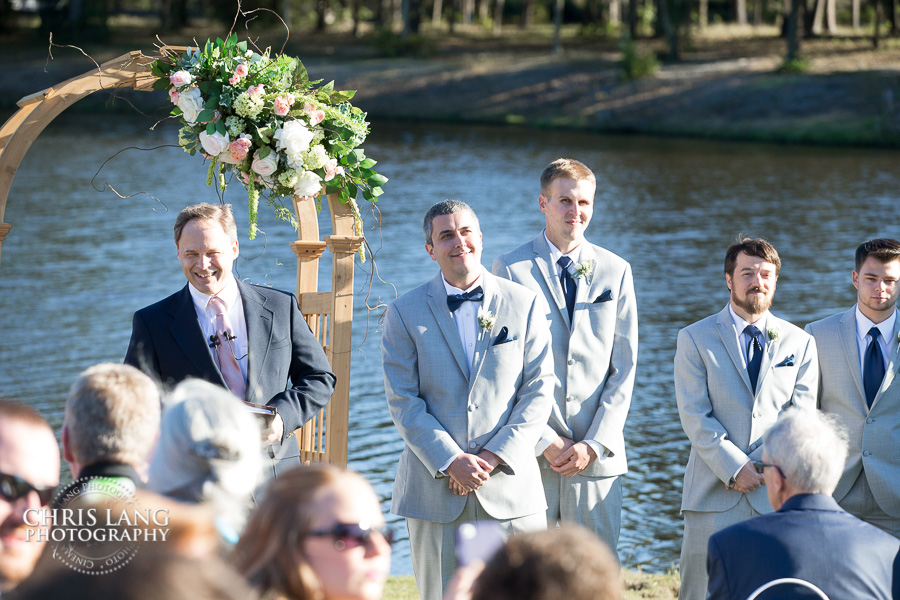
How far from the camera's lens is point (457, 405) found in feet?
15.7

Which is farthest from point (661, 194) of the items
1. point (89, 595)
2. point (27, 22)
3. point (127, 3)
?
point (127, 3)

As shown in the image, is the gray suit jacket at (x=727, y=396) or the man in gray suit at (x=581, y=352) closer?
the gray suit jacket at (x=727, y=396)

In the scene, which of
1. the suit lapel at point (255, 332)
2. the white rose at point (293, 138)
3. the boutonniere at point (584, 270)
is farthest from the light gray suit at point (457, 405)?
the white rose at point (293, 138)

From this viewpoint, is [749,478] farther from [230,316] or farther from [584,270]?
[230,316]

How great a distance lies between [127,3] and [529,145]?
52.0 m

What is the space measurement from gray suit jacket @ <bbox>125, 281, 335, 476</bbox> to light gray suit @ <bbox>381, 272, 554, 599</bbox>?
39 cm

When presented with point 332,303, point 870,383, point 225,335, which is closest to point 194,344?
point 225,335

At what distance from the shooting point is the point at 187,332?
4.57 meters

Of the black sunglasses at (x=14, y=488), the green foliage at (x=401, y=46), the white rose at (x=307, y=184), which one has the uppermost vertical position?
the green foliage at (x=401, y=46)

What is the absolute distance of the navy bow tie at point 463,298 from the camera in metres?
4.86

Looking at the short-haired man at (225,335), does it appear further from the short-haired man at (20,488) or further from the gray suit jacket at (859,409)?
the gray suit jacket at (859,409)

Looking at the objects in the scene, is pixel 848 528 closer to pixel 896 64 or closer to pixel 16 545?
pixel 16 545

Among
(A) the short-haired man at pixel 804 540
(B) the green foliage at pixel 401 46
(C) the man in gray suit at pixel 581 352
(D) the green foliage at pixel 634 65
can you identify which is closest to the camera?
(A) the short-haired man at pixel 804 540

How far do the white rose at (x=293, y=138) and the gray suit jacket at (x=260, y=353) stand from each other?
0.70 m
